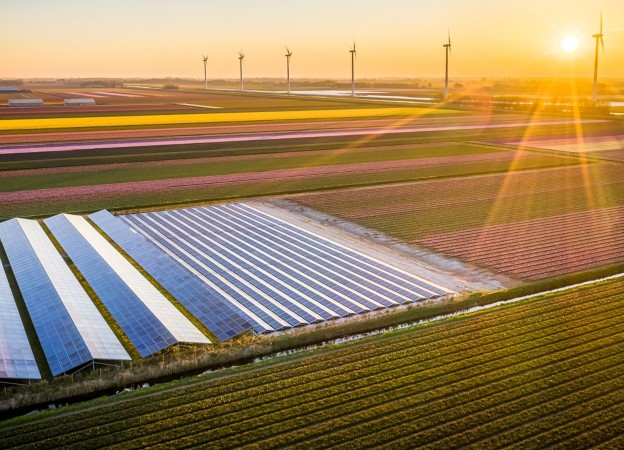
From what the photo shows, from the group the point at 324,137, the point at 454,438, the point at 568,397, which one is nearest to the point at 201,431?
the point at 454,438

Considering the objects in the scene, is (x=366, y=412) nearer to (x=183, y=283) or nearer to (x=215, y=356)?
(x=215, y=356)

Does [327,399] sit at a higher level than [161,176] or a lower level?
lower

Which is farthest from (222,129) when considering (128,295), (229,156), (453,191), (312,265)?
(128,295)

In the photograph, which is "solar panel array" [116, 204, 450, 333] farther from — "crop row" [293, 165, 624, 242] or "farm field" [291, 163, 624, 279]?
"crop row" [293, 165, 624, 242]

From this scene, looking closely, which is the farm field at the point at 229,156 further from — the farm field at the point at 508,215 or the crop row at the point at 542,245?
the crop row at the point at 542,245

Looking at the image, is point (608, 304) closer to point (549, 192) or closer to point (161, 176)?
point (549, 192)

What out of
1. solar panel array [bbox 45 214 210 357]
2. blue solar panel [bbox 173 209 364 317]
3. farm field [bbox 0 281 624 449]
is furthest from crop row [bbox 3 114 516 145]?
farm field [bbox 0 281 624 449]

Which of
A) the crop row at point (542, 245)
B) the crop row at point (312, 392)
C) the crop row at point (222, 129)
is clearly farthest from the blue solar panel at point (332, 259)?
the crop row at point (222, 129)
